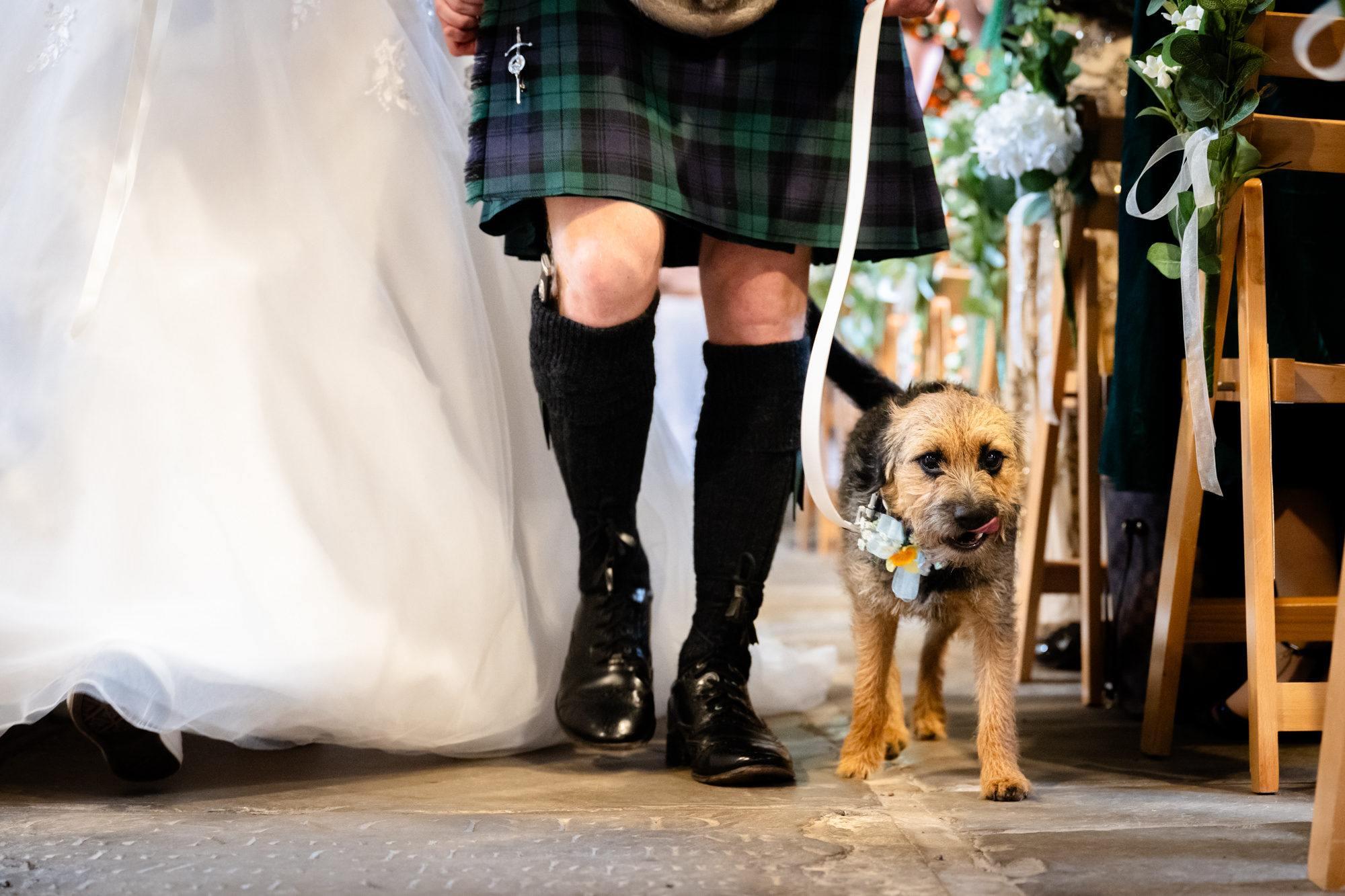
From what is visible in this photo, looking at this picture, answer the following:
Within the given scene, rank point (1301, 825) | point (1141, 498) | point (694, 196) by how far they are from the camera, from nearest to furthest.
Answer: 1. point (1301, 825)
2. point (694, 196)
3. point (1141, 498)

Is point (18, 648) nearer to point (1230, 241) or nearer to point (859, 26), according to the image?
point (859, 26)

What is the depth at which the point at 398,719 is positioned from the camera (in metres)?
1.22

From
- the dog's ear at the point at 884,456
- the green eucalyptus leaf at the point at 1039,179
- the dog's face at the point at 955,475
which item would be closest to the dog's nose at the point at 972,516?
the dog's face at the point at 955,475

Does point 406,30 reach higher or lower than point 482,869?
higher

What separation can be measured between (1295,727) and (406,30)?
146 cm

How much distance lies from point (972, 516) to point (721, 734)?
386 mm

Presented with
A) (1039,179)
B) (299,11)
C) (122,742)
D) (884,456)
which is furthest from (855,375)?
(122,742)

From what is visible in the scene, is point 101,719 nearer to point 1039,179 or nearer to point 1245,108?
point 1245,108

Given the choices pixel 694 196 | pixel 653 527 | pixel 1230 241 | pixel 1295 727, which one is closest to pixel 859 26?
pixel 694 196

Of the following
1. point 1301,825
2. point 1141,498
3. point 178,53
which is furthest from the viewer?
point 1141,498

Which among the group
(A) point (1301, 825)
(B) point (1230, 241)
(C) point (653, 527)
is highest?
(B) point (1230, 241)

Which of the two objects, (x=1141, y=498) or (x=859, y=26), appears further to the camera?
(x=1141, y=498)

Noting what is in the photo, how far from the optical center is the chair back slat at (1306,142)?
3.97 ft

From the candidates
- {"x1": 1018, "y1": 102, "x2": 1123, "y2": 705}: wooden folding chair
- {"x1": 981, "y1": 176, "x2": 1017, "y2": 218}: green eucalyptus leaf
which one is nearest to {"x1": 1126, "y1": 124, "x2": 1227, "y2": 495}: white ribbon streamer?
{"x1": 1018, "y1": 102, "x2": 1123, "y2": 705}: wooden folding chair
